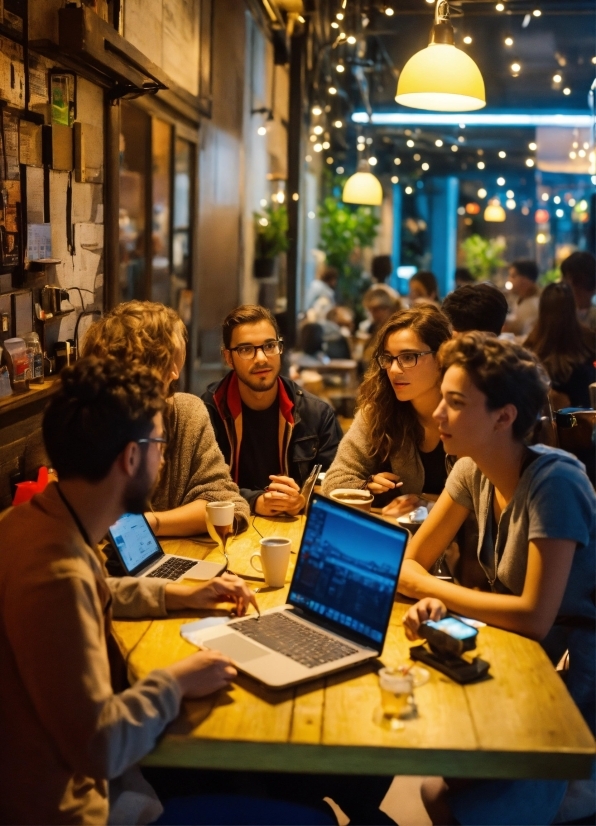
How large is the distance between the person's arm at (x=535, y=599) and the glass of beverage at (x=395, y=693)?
0.42 metres

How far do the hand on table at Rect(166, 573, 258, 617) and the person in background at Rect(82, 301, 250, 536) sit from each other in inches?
24.6

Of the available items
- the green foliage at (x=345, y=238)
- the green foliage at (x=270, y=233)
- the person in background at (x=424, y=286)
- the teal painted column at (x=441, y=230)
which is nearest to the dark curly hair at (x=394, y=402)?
the green foliage at (x=270, y=233)

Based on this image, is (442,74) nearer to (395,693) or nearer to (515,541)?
(515,541)

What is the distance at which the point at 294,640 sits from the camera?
2.09 metres

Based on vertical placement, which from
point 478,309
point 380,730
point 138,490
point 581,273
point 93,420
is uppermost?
point 581,273

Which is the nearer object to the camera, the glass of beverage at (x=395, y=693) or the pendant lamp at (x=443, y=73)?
the glass of beverage at (x=395, y=693)

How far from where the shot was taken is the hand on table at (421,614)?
2143 millimetres

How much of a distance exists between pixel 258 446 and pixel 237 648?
1821mm

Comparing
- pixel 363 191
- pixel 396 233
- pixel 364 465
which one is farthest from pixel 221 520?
pixel 396 233

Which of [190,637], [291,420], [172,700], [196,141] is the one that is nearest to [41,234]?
[291,420]

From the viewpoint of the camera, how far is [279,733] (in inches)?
67.8

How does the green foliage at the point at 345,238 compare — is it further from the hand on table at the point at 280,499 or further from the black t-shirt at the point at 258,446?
the hand on table at the point at 280,499

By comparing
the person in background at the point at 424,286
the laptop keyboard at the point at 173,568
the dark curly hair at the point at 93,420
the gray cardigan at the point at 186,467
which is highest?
the person in background at the point at 424,286

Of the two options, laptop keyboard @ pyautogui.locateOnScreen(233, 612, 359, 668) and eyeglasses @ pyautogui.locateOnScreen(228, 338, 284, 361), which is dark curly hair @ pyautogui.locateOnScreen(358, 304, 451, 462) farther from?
laptop keyboard @ pyautogui.locateOnScreen(233, 612, 359, 668)
